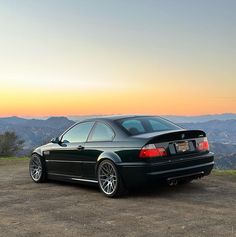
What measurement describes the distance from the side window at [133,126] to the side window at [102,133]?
0.31 meters

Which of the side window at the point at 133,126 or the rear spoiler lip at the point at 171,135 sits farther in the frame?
the side window at the point at 133,126

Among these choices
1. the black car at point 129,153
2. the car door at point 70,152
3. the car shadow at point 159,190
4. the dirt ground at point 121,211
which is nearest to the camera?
the dirt ground at point 121,211

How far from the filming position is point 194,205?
7.29m

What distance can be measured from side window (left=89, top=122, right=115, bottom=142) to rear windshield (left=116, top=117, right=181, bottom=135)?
0.86 feet

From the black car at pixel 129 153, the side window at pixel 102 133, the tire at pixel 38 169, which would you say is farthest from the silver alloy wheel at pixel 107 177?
the tire at pixel 38 169

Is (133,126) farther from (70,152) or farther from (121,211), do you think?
(121,211)

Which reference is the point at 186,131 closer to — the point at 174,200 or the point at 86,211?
the point at 174,200

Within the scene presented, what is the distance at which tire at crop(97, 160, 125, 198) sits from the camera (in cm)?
823

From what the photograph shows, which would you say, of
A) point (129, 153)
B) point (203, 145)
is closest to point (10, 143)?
point (203, 145)

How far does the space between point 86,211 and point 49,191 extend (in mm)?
2349

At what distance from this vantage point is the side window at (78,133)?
9539 mm

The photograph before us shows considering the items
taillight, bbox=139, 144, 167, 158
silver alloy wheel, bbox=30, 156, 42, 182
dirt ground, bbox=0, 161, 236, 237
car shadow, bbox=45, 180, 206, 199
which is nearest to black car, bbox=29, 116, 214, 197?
taillight, bbox=139, 144, 167, 158

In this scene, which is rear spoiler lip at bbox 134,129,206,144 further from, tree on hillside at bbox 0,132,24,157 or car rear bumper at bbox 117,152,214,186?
tree on hillside at bbox 0,132,24,157

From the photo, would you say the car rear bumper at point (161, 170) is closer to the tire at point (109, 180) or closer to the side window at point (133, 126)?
the tire at point (109, 180)
